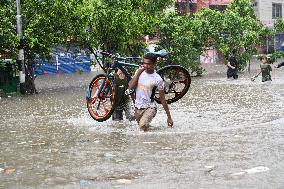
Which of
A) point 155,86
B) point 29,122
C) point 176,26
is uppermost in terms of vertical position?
point 176,26

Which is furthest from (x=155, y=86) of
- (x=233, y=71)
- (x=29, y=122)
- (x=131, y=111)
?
(x=233, y=71)

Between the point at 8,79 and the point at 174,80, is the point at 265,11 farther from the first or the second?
the point at 174,80

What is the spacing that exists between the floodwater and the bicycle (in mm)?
324

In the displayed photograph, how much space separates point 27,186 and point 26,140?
11.4 feet

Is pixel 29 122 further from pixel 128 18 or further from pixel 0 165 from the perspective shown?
pixel 128 18

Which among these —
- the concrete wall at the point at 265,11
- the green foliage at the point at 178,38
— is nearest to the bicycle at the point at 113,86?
the green foliage at the point at 178,38

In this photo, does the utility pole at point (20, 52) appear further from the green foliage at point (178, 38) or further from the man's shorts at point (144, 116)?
the man's shorts at point (144, 116)

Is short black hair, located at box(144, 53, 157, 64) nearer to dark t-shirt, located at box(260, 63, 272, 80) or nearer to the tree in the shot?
the tree

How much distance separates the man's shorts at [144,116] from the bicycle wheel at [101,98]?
0.79 m

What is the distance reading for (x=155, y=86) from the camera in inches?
388

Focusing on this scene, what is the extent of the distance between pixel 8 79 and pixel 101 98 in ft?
44.6

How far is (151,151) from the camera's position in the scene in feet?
24.8

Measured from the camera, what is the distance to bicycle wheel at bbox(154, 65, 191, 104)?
34.5 feet

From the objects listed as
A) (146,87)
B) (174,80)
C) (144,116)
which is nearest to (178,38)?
(174,80)
